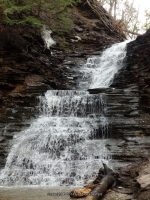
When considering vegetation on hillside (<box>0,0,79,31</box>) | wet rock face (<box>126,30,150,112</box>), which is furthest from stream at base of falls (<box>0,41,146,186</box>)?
vegetation on hillside (<box>0,0,79,31</box>)

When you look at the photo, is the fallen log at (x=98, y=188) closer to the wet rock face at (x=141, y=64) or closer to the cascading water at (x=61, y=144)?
the cascading water at (x=61, y=144)

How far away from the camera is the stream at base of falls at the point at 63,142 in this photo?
43.4ft

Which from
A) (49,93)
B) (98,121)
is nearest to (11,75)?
(49,93)

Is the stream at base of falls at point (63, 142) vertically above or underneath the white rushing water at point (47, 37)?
underneath

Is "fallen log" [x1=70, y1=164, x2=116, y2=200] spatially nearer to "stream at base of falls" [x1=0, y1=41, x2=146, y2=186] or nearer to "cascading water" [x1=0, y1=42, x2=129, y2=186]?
"stream at base of falls" [x1=0, y1=41, x2=146, y2=186]

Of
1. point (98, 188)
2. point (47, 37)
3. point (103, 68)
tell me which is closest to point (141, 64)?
point (103, 68)

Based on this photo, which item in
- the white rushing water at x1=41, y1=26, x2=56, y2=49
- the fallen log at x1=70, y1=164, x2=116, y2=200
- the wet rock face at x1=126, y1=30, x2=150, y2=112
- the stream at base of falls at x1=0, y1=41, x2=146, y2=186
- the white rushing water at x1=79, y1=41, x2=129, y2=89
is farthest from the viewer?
the white rushing water at x1=41, y1=26, x2=56, y2=49

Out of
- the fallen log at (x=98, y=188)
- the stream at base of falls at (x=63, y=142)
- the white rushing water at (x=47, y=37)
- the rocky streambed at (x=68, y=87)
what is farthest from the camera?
the white rushing water at (x=47, y=37)

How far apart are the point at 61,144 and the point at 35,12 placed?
1241 centimetres

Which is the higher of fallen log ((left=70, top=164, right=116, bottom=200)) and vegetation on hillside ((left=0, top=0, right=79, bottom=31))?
vegetation on hillside ((left=0, top=0, right=79, bottom=31))

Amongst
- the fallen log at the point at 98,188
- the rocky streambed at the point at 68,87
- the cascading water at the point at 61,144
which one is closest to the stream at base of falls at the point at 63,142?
the cascading water at the point at 61,144

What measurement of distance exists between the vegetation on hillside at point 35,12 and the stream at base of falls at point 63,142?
4986 millimetres

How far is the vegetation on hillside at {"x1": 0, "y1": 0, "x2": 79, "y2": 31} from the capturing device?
66.7 ft

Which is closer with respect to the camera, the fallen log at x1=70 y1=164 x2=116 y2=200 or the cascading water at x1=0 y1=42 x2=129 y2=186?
the fallen log at x1=70 y1=164 x2=116 y2=200
